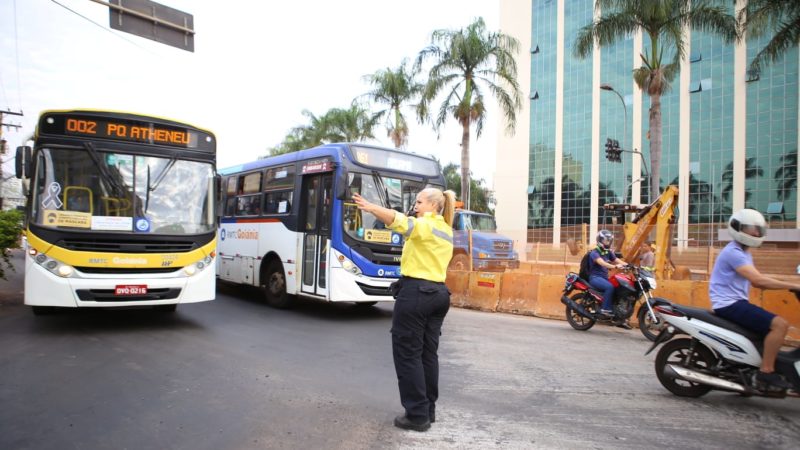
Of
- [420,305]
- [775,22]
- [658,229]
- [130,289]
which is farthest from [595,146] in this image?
[420,305]

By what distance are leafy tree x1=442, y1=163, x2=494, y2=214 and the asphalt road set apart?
48966mm

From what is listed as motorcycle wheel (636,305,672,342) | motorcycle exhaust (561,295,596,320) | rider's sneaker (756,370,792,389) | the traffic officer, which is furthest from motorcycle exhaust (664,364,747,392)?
motorcycle exhaust (561,295,596,320)

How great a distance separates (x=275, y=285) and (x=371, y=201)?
3102mm

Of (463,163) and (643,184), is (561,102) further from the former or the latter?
(463,163)

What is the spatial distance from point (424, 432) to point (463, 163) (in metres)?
21.1

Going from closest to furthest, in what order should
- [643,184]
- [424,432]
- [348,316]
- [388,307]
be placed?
[424,432] → [348,316] → [388,307] → [643,184]

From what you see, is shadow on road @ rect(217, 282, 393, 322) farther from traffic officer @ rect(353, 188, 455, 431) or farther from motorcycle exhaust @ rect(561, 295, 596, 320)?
traffic officer @ rect(353, 188, 455, 431)

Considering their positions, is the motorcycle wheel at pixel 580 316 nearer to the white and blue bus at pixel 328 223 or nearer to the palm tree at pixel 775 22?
the white and blue bus at pixel 328 223

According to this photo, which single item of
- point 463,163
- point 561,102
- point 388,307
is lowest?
point 388,307

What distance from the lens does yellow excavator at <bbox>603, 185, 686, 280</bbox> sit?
1238 centimetres

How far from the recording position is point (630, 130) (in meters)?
39.2

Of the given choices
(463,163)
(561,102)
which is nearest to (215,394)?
(463,163)

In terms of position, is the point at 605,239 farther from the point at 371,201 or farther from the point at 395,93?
the point at 395,93

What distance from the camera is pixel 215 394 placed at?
500 centimetres
